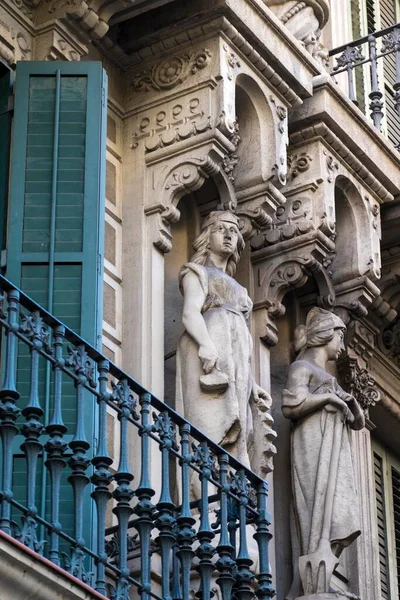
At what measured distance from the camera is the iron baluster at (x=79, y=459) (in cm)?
909

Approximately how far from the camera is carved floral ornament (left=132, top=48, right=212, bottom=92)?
12.2 metres

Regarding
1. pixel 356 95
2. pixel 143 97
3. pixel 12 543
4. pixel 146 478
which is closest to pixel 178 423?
pixel 146 478

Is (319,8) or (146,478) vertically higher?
(319,8)

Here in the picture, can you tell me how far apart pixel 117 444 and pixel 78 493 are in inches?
76.7

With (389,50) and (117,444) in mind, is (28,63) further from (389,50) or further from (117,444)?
(389,50)

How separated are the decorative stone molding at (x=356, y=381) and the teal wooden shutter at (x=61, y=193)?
3033 millimetres

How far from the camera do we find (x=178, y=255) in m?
12.5

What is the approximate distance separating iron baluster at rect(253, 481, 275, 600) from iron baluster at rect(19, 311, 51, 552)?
1.54 m

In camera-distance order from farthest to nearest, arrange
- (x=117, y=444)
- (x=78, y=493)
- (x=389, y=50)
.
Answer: (x=389, y=50), (x=117, y=444), (x=78, y=493)

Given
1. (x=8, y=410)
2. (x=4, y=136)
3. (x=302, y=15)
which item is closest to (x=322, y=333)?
(x=302, y=15)

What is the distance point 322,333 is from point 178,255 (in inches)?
41.9

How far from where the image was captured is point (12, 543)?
841cm

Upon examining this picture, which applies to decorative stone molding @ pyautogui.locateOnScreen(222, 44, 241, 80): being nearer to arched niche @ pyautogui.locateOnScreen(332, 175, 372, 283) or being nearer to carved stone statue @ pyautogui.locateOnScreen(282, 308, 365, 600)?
arched niche @ pyautogui.locateOnScreen(332, 175, 372, 283)

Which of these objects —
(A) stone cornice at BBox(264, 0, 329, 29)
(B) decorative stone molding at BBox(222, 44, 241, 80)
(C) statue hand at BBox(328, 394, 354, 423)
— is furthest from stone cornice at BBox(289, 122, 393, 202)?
(C) statue hand at BBox(328, 394, 354, 423)
